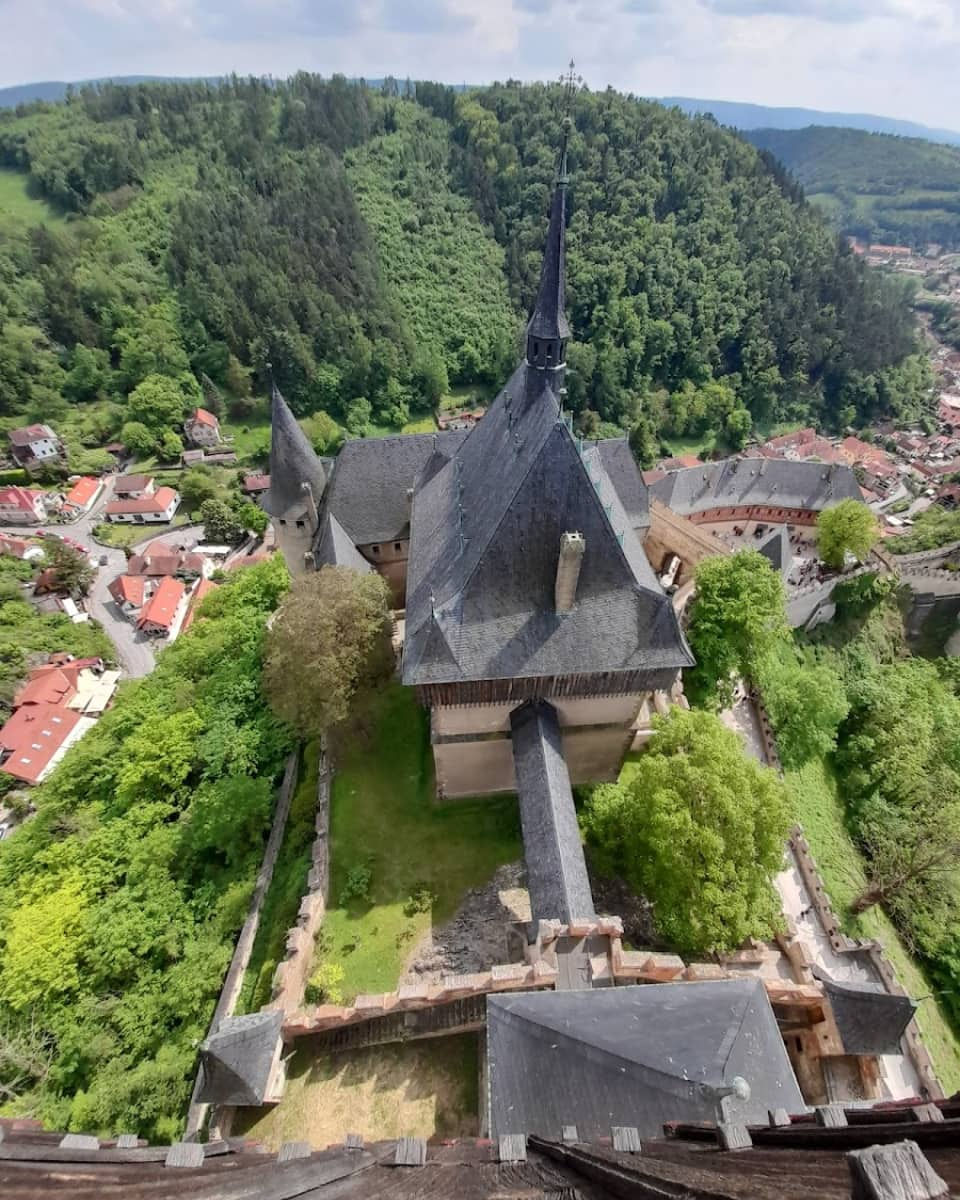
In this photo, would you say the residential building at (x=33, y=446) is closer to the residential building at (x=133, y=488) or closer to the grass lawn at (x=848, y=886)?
the residential building at (x=133, y=488)

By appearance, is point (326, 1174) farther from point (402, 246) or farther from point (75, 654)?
point (402, 246)

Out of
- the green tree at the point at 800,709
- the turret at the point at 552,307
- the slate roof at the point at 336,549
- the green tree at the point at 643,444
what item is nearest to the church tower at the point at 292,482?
the slate roof at the point at 336,549

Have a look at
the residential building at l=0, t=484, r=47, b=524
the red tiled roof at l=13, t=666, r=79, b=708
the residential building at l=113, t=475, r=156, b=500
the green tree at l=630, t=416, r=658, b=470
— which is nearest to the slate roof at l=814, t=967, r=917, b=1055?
the red tiled roof at l=13, t=666, r=79, b=708

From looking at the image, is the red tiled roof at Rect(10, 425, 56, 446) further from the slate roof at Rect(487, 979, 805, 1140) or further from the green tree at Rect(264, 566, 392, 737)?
the slate roof at Rect(487, 979, 805, 1140)

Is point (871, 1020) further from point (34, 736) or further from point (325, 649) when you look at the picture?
point (34, 736)

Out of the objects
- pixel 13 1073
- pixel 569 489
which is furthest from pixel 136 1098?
pixel 569 489

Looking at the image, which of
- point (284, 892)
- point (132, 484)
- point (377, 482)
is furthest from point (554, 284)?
point (132, 484)
